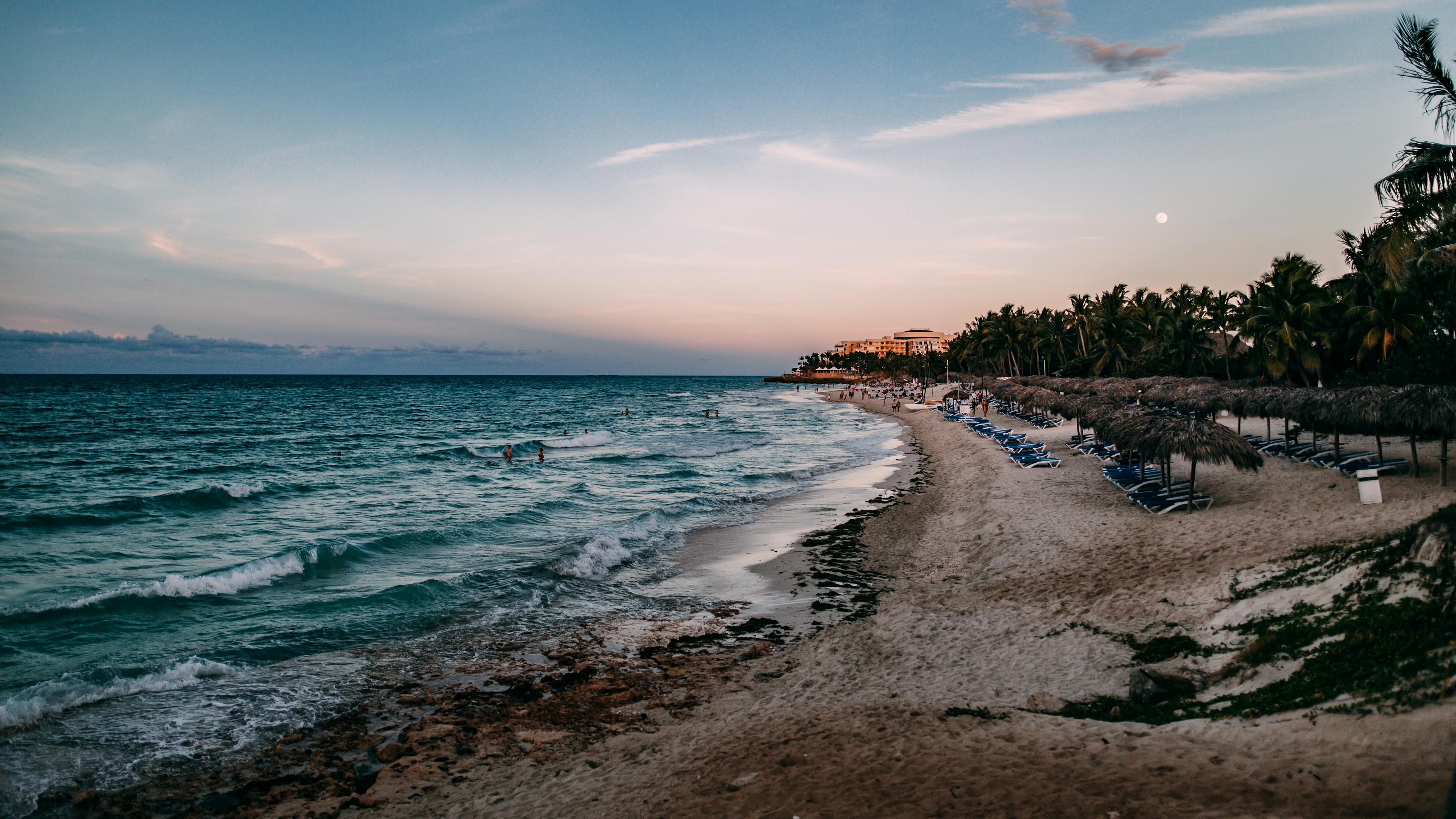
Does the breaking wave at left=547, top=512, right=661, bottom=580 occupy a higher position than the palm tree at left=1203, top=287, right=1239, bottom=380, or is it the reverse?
the palm tree at left=1203, top=287, right=1239, bottom=380

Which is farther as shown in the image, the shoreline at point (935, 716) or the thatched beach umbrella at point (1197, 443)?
the thatched beach umbrella at point (1197, 443)

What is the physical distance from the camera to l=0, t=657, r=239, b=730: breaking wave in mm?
9000

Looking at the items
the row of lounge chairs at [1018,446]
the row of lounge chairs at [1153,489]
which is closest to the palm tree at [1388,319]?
the row of lounge chairs at [1018,446]

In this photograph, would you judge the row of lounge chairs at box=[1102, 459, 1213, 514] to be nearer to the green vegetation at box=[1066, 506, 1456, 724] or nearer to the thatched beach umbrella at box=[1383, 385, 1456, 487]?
the thatched beach umbrella at box=[1383, 385, 1456, 487]

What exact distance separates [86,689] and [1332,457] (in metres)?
28.0

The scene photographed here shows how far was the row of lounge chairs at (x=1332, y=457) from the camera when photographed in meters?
16.1

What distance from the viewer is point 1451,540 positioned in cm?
671

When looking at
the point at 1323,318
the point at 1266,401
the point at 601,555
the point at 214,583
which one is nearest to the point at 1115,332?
the point at 1323,318

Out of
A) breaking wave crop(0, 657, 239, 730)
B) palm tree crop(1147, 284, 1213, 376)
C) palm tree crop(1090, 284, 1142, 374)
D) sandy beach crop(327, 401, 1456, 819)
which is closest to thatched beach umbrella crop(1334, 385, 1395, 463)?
sandy beach crop(327, 401, 1456, 819)

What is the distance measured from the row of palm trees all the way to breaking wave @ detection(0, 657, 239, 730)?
22.2m

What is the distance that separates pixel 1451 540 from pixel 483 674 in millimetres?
12215

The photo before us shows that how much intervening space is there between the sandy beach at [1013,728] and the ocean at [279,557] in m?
4.36

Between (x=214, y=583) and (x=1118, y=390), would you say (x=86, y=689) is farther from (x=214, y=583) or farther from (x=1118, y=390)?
(x=1118, y=390)

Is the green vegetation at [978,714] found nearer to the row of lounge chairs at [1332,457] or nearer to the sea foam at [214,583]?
the row of lounge chairs at [1332,457]
